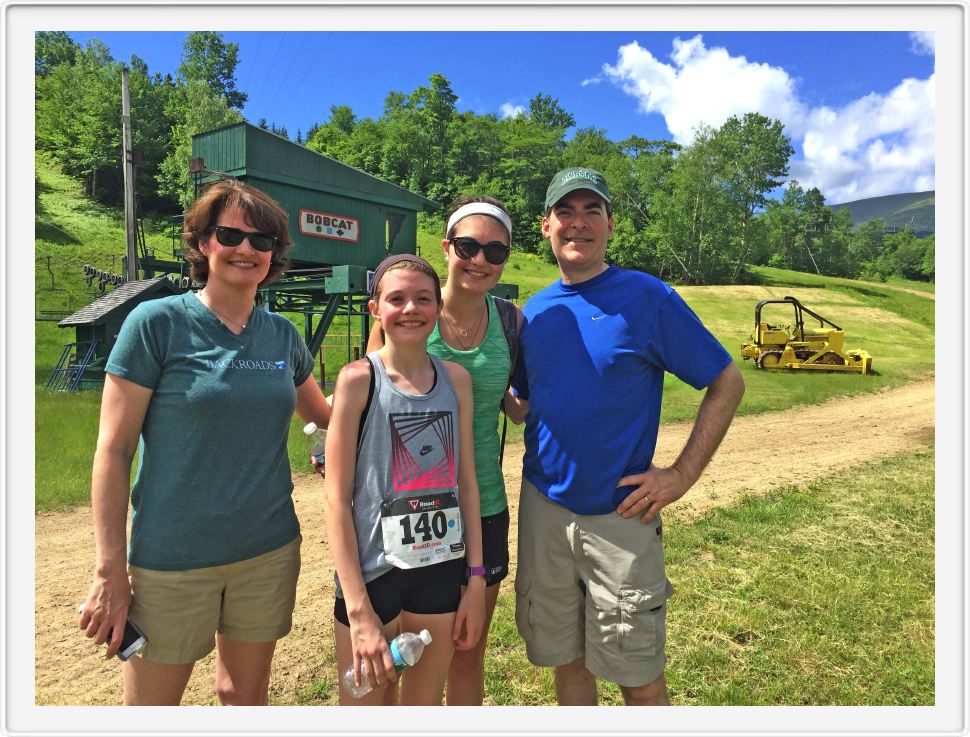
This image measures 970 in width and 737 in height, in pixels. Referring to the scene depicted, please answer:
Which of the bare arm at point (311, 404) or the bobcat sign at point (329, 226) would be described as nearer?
the bare arm at point (311, 404)

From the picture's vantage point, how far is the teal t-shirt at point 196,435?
1.98m

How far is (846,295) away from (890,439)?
1585 inches

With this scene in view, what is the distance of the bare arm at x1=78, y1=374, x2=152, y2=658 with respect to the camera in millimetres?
1922

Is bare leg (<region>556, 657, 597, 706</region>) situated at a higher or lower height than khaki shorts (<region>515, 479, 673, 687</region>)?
lower

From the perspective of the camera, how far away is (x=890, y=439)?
998 centimetres

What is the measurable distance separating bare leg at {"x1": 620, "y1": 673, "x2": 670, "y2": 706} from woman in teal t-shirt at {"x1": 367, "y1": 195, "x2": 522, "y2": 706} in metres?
0.71

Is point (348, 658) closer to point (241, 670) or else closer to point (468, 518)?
point (241, 670)

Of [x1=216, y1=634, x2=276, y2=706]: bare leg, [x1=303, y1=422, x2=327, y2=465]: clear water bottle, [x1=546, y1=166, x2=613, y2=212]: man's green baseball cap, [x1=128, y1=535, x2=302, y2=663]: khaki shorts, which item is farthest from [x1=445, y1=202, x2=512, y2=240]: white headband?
[x1=216, y1=634, x2=276, y2=706]: bare leg

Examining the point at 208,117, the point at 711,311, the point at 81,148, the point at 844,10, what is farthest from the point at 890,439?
the point at 81,148

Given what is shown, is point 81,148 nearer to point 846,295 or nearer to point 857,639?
point 857,639

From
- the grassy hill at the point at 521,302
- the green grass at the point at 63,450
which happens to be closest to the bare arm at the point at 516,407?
the green grass at the point at 63,450

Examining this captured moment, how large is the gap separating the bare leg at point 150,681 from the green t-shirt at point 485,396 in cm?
131

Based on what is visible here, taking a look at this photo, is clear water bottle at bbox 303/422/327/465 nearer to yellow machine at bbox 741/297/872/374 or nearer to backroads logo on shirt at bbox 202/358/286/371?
backroads logo on shirt at bbox 202/358/286/371

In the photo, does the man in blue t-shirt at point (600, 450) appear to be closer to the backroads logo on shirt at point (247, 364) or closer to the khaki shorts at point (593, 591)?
the khaki shorts at point (593, 591)
